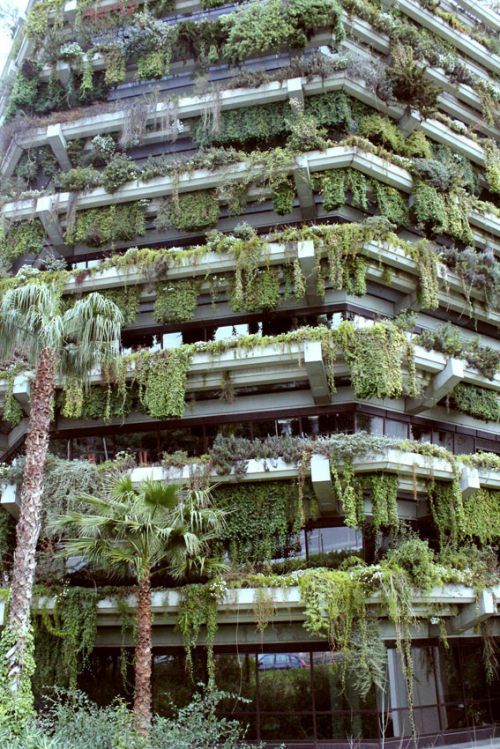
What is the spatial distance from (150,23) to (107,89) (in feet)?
10.5

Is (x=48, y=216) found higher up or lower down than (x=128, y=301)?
higher up

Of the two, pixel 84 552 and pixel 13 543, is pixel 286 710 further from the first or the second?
pixel 13 543

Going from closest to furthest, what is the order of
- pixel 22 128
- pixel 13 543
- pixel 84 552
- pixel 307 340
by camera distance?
1. pixel 84 552
2. pixel 307 340
3. pixel 13 543
4. pixel 22 128

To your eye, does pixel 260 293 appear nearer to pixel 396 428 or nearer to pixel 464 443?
pixel 396 428

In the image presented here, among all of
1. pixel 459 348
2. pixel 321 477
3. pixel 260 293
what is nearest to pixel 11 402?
pixel 260 293

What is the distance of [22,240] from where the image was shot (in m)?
28.4

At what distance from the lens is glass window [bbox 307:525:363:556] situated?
22.1 meters

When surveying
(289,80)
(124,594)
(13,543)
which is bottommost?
(124,594)

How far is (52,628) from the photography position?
20828mm

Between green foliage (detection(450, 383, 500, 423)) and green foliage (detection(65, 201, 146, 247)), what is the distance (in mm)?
12800

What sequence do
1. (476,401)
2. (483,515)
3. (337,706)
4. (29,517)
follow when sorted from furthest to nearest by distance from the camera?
(476,401) < (483,515) < (337,706) < (29,517)

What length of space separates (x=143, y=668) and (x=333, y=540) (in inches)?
313

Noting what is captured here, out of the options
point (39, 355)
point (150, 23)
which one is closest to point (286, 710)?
point (39, 355)

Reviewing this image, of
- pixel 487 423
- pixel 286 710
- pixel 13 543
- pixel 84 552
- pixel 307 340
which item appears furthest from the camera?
pixel 487 423
